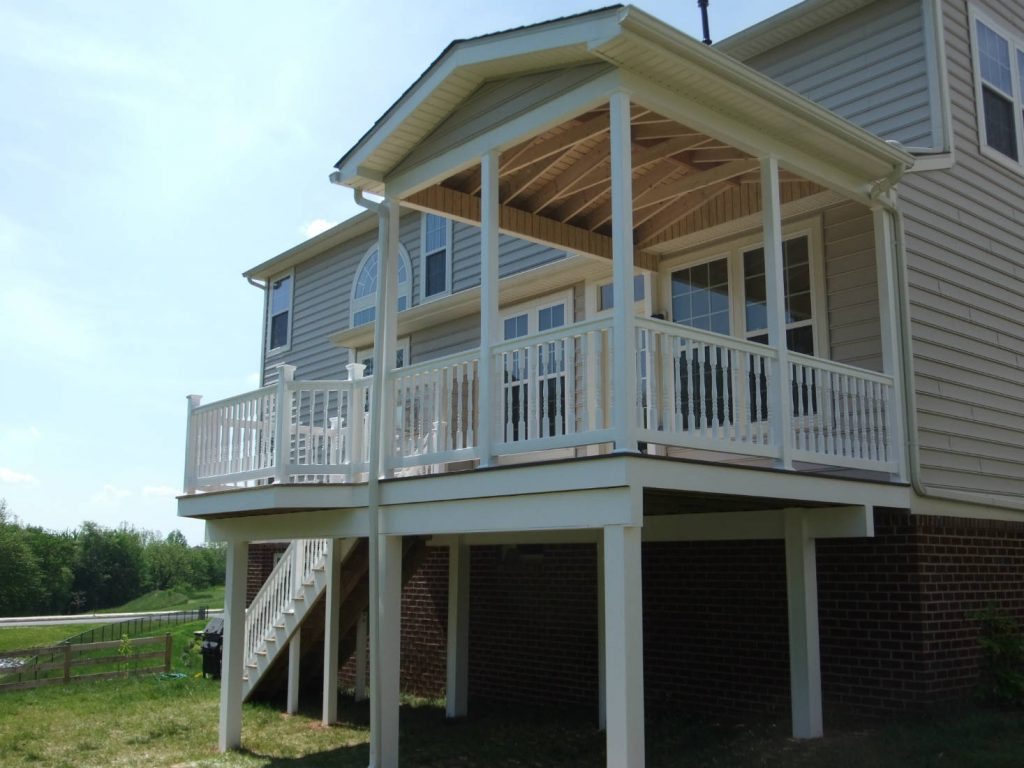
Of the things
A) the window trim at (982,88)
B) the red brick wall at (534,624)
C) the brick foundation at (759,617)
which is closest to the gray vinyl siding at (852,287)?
the brick foundation at (759,617)

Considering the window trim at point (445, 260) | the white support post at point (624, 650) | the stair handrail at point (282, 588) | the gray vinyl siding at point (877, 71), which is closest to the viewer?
the white support post at point (624, 650)

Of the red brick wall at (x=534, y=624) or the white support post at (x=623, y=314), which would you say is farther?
the red brick wall at (x=534, y=624)

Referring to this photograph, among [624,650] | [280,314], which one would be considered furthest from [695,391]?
[280,314]

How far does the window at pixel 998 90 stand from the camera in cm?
1114

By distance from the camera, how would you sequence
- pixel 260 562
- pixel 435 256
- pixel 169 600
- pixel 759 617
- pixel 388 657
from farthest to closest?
pixel 169 600 → pixel 260 562 → pixel 435 256 → pixel 759 617 → pixel 388 657

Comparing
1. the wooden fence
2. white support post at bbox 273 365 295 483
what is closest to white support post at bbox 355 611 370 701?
white support post at bbox 273 365 295 483

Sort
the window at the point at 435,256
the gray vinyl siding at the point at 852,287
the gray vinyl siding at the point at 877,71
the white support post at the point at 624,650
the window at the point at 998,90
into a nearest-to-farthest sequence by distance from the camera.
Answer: the white support post at the point at 624,650
the gray vinyl siding at the point at 852,287
the gray vinyl siding at the point at 877,71
the window at the point at 998,90
the window at the point at 435,256

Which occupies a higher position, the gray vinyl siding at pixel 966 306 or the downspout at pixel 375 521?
Result: the gray vinyl siding at pixel 966 306

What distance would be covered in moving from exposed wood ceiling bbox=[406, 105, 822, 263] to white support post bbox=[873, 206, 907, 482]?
83cm

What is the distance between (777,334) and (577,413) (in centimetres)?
218

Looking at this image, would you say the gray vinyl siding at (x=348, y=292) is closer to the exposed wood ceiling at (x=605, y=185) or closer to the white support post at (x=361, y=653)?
the exposed wood ceiling at (x=605, y=185)

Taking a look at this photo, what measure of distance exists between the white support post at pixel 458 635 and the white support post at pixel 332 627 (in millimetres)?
1372

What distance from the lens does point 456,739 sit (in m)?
10.6

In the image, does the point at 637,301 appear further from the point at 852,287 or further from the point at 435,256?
the point at 435,256
